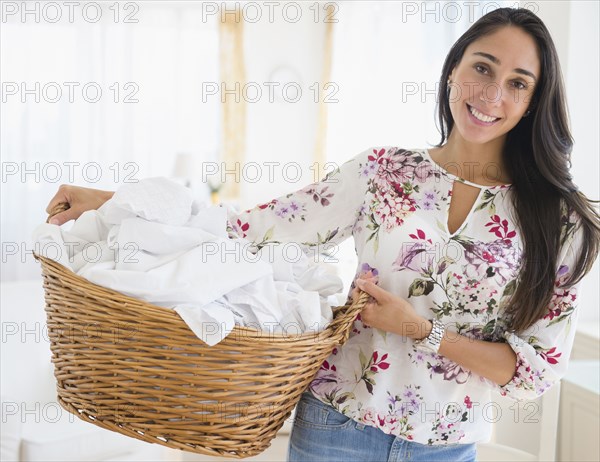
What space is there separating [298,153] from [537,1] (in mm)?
4300

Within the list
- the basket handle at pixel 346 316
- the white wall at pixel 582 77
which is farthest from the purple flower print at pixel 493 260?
the white wall at pixel 582 77

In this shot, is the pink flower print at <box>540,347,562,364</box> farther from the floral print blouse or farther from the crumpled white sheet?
the crumpled white sheet

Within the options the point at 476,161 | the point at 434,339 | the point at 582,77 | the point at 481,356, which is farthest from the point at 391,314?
the point at 582,77

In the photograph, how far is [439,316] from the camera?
1401mm

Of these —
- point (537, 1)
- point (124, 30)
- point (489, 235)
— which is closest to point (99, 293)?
point (489, 235)

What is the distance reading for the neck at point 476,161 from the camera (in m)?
1.49

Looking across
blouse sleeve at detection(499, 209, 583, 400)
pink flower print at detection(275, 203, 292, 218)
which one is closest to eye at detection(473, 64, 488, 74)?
blouse sleeve at detection(499, 209, 583, 400)

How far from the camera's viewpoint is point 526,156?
150 cm

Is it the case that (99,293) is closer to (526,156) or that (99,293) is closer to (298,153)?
(526,156)

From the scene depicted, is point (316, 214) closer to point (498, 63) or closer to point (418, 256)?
point (418, 256)

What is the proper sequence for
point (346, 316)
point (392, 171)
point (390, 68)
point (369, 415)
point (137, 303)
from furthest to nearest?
1. point (390, 68)
2. point (392, 171)
3. point (369, 415)
4. point (346, 316)
5. point (137, 303)

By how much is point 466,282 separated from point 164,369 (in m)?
0.63

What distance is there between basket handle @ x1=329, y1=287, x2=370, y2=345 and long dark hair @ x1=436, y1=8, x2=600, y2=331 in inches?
12.0

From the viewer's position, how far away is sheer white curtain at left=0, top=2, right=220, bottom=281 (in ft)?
21.4
